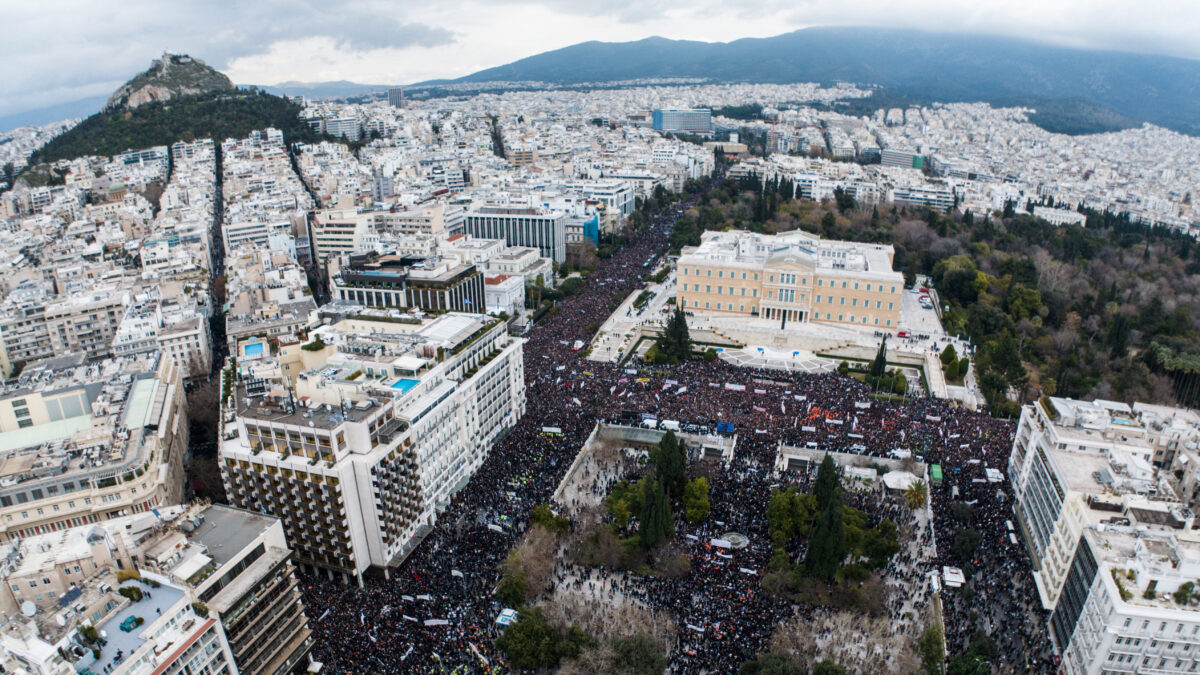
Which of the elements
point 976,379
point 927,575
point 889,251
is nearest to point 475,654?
point 927,575

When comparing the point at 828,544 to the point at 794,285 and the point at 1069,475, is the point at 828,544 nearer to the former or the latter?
the point at 1069,475

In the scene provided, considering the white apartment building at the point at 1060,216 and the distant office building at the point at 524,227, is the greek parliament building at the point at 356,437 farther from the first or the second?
the white apartment building at the point at 1060,216

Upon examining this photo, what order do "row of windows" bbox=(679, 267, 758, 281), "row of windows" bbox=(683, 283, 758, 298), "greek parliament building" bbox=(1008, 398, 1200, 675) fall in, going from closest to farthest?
"greek parliament building" bbox=(1008, 398, 1200, 675), "row of windows" bbox=(679, 267, 758, 281), "row of windows" bbox=(683, 283, 758, 298)

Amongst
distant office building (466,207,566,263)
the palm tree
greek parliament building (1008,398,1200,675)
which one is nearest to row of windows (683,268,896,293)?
distant office building (466,207,566,263)

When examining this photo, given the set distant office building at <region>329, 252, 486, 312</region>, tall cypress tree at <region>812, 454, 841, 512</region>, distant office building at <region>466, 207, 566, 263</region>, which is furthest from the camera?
distant office building at <region>466, 207, 566, 263</region>

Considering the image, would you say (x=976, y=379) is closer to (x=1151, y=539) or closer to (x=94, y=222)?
(x=1151, y=539)

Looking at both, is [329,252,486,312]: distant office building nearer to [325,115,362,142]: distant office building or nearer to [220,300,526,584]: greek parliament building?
[220,300,526,584]: greek parliament building

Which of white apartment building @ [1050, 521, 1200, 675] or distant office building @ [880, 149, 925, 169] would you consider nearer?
white apartment building @ [1050, 521, 1200, 675]
